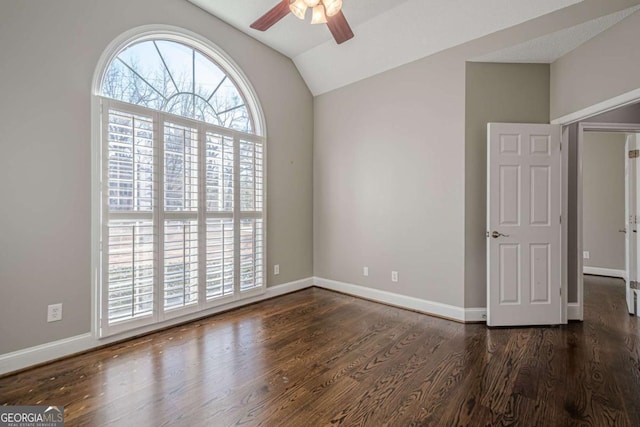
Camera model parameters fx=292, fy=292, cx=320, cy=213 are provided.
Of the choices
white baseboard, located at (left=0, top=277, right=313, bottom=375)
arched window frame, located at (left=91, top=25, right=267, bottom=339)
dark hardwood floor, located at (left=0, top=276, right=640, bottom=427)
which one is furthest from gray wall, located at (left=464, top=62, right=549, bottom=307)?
white baseboard, located at (left=0, top=277, right=313, bottom=375)

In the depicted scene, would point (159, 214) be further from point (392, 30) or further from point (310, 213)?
point (392, 30)

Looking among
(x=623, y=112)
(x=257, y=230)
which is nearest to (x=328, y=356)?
(x=257, y=230)

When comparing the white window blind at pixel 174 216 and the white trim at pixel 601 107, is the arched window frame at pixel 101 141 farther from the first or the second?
the white trim at pixel 601 107

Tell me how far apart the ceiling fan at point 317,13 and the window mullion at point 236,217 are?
1.36 metres

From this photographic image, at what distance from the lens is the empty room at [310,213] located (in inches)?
78.5

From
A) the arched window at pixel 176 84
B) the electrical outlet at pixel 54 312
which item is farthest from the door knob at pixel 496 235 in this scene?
the electrical outlet at pixel 54 312

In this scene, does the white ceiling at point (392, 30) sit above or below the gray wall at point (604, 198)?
above

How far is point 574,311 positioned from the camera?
3104 millimetres

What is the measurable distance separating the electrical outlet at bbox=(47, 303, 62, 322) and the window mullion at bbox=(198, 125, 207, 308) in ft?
3.67

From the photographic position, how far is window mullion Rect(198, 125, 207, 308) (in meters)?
3.11

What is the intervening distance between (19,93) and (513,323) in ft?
15.3

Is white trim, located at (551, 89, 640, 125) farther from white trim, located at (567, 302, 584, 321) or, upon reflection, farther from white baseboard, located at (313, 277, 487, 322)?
white baseboard, located at (313, 277, 487, 322)

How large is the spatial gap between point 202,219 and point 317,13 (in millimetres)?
2210

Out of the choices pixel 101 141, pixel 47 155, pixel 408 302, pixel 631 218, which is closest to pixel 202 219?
pixel 101 141
